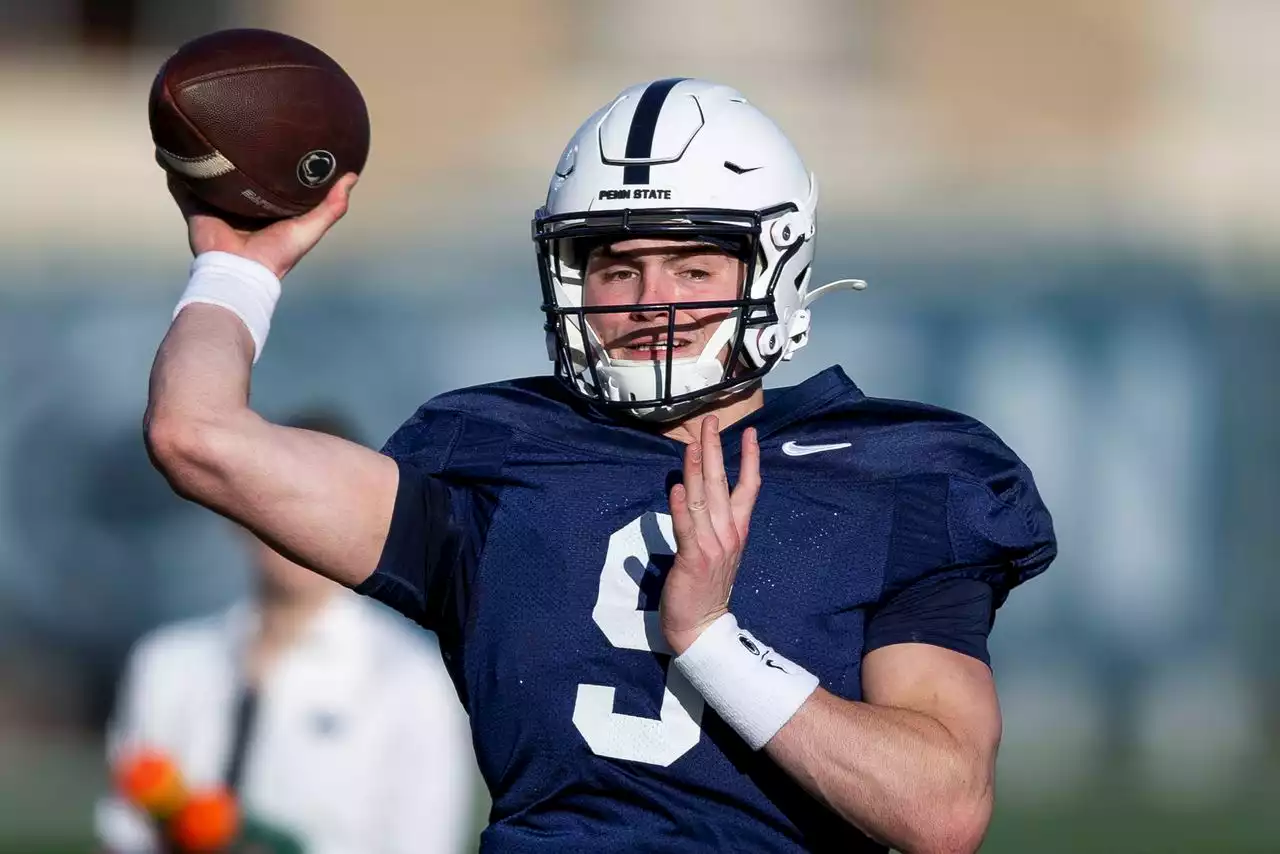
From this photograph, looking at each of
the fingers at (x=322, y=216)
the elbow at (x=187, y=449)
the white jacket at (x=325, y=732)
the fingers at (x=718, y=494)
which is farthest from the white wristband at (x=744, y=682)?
the white jacket at (x=325, y=732)

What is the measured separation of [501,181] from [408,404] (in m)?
1.54

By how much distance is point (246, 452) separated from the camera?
2.24 meters

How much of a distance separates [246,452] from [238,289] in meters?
0.31

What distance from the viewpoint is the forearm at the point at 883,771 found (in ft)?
7.05

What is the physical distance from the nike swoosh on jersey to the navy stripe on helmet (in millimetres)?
412

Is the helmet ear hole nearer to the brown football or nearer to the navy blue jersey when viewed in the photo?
the navy blue jersey

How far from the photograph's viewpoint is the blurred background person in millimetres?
4035

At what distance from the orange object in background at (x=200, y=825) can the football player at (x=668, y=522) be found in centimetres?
148

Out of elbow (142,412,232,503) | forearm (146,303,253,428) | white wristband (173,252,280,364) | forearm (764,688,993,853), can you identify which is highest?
white wristband (173,252,280,364)

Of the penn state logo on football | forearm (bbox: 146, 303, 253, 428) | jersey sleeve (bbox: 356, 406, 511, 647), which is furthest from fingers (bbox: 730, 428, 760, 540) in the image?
the penn state logo on football

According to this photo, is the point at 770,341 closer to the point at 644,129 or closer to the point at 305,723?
the point at 644,129

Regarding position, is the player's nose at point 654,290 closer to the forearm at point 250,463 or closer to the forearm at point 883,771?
the forearm at point 250,463

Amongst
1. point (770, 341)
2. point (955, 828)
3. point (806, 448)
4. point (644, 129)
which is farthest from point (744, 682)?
point (644, 129)

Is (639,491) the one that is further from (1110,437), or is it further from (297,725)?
(1110,437)
